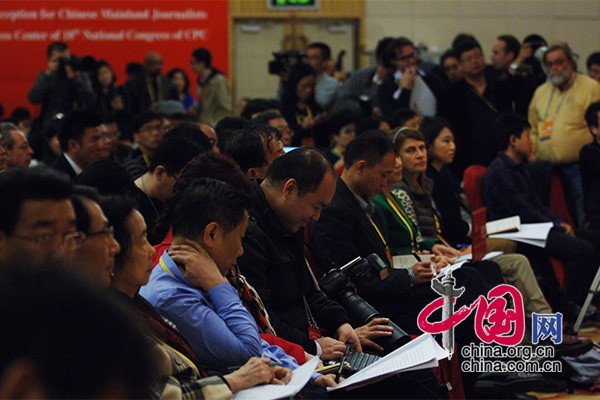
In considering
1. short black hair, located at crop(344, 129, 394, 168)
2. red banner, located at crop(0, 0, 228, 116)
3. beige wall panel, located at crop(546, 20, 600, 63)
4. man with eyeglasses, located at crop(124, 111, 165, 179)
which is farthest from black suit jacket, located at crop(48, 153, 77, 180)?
beige wall panel, located at crop(546, 20, 600, 63)

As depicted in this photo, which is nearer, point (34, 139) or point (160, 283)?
point (160, 283)

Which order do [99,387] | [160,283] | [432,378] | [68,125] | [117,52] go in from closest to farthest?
1. [99,387]
2. [160,283]
3. [432,378]
4. [68,125]
5. [117,52]

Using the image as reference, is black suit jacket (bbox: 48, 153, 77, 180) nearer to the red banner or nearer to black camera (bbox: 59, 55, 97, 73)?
black camera (bbox: 59, 55, 97, 73)

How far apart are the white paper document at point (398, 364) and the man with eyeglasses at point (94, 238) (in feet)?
2.69

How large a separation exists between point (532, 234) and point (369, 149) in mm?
1520

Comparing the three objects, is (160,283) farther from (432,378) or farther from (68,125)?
(68,125)

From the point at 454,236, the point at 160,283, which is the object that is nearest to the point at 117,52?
the point at 454,236

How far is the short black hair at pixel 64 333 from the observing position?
2.73ft

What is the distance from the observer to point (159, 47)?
10617 mm

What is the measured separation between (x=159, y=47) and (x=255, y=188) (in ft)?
25.2

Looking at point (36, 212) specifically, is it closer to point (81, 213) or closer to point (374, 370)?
point (81, 213)

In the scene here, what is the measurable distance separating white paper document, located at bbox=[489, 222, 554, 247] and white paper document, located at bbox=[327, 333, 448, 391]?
2.38 m

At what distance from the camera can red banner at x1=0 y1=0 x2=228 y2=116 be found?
10.3 metres

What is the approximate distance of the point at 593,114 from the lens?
20.0 ft
